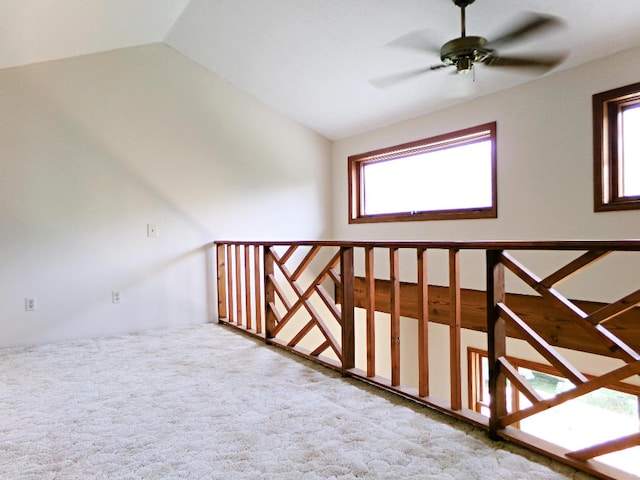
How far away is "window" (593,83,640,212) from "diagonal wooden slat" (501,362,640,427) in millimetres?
1762

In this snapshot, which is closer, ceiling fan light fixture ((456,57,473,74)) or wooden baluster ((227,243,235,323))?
ceiling fan light fixture ((456,57,473,74))

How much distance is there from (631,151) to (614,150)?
101mm

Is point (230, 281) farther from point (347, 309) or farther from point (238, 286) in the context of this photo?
point (347, 309)

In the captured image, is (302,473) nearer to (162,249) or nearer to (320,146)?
(162,249)

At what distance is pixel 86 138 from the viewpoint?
3744 millimetres

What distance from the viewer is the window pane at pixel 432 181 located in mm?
3799

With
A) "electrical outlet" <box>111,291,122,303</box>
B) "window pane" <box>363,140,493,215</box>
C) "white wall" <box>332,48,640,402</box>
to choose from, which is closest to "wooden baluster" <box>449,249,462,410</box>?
"white wall" <box>332,48,640,402</box>

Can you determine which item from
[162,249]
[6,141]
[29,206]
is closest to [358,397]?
[162,249]

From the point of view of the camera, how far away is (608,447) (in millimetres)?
1472

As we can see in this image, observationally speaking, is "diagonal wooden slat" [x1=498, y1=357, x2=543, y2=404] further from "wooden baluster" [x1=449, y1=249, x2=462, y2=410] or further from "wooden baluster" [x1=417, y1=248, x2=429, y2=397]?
"wooden baluster" [x1=417, y1=248, x2=429, y2=397]

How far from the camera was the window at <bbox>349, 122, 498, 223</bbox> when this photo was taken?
147 inches

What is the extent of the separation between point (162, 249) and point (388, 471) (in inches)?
125

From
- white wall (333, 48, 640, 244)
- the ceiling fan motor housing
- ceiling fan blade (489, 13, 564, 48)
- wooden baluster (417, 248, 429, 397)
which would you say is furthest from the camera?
white wall (333, 48, 640, 244)

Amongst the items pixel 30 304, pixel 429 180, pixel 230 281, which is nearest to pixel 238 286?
pixel 230 281
